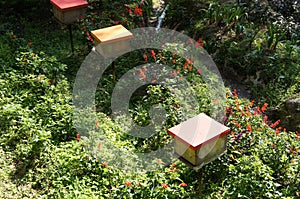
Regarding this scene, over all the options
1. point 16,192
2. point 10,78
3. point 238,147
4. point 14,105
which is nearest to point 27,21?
point 10,78

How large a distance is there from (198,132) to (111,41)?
2160 mm

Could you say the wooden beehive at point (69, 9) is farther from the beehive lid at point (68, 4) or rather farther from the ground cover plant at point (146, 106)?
the ground cover plant at point (146, 106)

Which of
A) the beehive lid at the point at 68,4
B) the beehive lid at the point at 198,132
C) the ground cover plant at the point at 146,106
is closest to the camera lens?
the beehive lid at the point at 198,132

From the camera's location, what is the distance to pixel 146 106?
542 cm

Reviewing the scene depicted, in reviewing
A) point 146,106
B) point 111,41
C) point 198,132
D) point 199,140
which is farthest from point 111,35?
point 199,140

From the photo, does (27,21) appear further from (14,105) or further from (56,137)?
(56,137)

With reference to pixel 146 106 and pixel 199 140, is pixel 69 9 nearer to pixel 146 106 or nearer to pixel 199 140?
pixel 146 106

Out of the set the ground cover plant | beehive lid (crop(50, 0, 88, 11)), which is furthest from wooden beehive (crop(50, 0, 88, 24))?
the ground cover plant

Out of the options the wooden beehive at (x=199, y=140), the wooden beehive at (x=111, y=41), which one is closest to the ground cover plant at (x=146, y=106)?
the wooden beehive at (x=199, y=140)

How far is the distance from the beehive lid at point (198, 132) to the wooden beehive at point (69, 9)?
3231mm

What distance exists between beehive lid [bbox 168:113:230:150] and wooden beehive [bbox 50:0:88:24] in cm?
323

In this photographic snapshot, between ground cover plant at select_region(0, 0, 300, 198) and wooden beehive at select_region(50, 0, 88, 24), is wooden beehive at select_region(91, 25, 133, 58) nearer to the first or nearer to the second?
ground cover plant at select_region(0, 0, 300, 198)

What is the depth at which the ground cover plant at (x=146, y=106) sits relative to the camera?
433 centimetres

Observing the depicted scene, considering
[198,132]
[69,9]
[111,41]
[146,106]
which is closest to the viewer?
[198,132]
